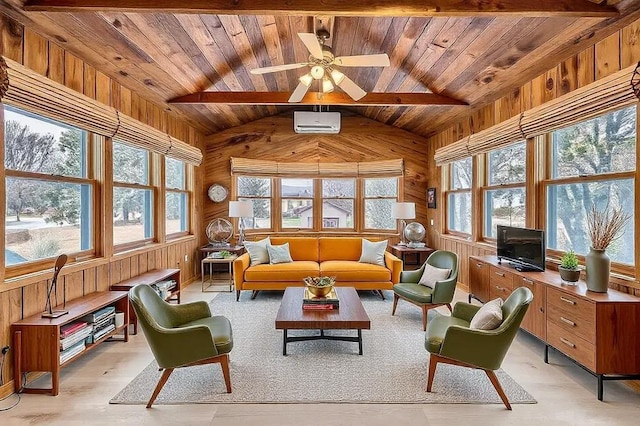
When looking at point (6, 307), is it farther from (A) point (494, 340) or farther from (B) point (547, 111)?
(B) point (547, 111)

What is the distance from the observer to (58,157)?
3.23 metres

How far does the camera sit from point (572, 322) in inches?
105

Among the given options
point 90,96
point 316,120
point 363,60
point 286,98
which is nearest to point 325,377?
point 363,60

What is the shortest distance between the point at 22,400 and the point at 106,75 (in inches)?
119

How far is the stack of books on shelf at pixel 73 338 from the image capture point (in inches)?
105

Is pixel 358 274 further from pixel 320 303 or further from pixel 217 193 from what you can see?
pixel 217 193

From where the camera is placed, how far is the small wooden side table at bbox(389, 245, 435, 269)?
5.90 meters

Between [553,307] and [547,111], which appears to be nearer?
[553,307]

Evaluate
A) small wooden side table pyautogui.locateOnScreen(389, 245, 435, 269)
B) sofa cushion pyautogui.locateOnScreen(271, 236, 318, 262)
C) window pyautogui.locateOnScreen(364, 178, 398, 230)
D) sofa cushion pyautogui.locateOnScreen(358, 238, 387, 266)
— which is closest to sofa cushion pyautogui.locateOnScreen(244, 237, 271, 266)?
sofa cushion pyautogui.locateOnScreen(271, 236, 318, 262)

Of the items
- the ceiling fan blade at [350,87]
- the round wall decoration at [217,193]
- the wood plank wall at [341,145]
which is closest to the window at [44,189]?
the ceiling fan blade at [350,87]

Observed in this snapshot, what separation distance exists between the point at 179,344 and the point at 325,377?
3.79 feet

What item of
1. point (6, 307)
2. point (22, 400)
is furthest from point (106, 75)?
point (22, 400)

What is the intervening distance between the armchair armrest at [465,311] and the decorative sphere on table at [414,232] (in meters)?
3.22

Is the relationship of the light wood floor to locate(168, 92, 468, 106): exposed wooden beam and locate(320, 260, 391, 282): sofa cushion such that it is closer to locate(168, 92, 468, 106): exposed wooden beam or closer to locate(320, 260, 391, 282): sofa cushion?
locate(320, 260, 391, 282): sofa cushion
